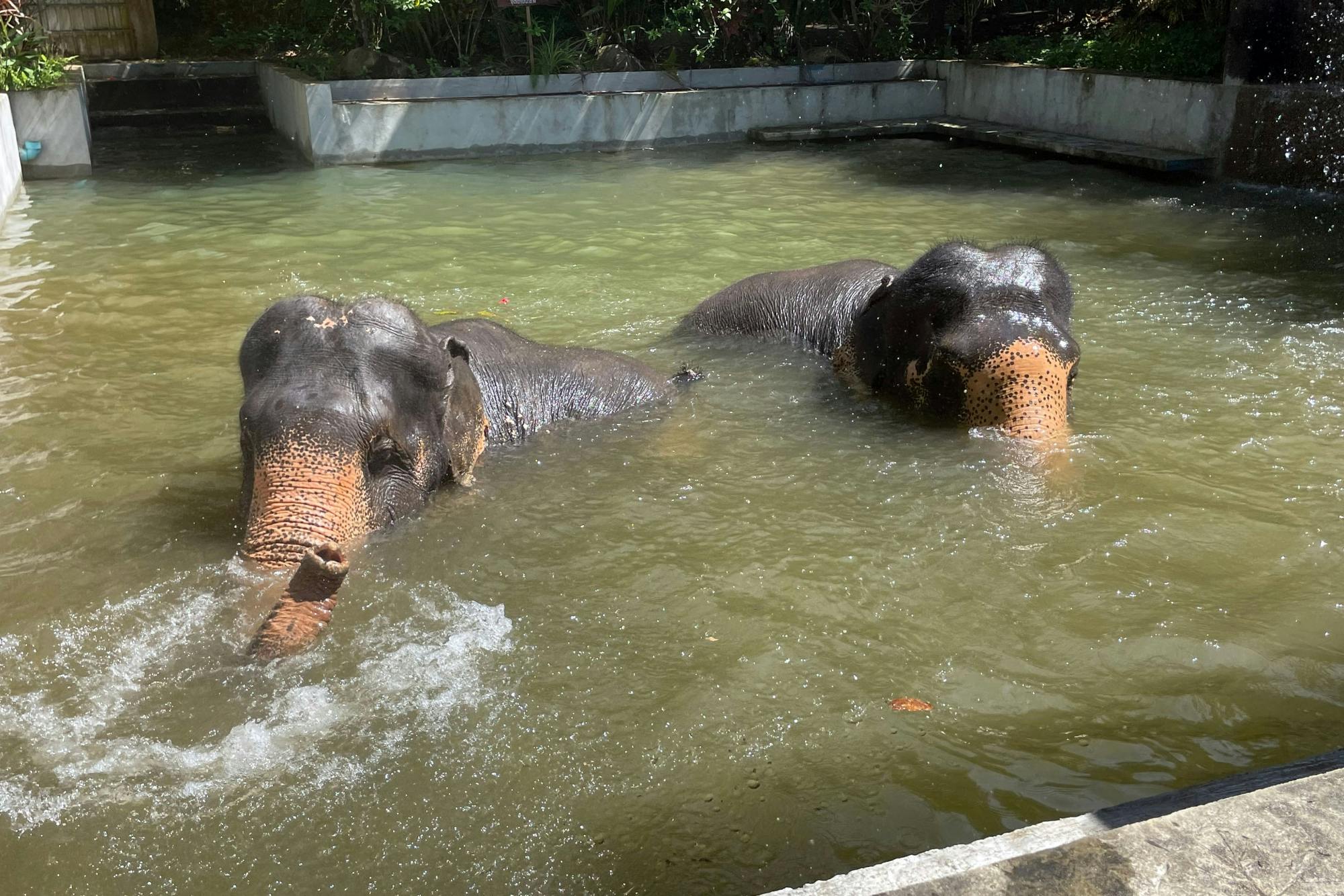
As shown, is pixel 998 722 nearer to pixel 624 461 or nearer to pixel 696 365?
pixel 624 461

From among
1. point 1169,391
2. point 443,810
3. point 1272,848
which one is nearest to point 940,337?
point 1169,391

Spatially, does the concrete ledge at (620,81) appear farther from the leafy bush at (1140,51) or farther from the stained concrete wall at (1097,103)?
the leafy bush at (1140,51)

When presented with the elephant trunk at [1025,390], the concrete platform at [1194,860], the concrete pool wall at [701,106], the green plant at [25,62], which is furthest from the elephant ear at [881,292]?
the green plant at [25,62]

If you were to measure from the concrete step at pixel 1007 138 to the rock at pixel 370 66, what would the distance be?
5.18 metres

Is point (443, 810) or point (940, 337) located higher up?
point (940, 337)

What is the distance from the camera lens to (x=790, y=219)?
11906 millimetres

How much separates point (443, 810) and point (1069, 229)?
31.4ft

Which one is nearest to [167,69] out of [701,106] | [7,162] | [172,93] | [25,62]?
[172,93]

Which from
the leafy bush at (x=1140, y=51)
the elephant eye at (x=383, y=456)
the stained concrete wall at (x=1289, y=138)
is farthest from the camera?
the leafy bush at (x=1140, y=51)

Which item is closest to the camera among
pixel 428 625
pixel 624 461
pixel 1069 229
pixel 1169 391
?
pixel 428 625

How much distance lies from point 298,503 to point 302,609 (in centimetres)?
51

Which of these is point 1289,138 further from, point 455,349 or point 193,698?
point 193,698

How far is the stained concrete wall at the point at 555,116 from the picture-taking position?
1572 centimetres

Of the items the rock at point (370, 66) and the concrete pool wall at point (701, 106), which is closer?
the concrete pool wall at point (701, 106)
